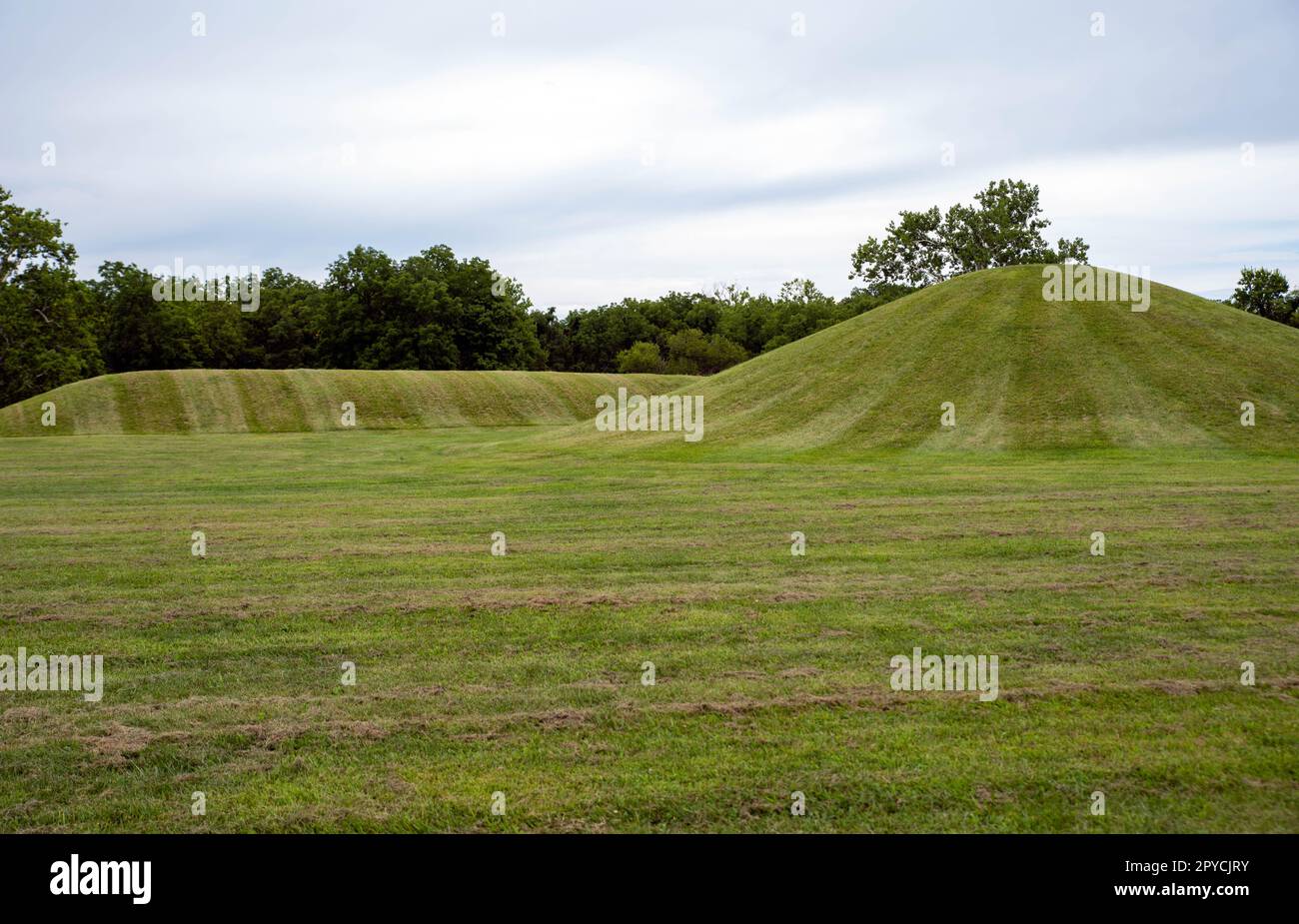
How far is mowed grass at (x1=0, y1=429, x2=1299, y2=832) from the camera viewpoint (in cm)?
665

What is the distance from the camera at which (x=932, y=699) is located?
8.55 metres

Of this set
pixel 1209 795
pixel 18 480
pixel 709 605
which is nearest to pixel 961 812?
pixel 1209 795

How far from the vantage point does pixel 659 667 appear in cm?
960

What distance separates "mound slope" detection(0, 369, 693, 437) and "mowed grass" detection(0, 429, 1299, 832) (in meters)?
44.4

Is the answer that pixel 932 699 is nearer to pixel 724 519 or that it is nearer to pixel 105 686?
pixel 105 686

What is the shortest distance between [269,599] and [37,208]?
3036 inches
